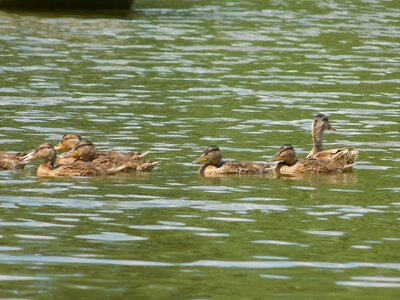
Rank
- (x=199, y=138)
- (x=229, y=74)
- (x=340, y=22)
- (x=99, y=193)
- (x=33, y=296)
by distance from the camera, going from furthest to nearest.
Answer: (x=340, y=22), (x=229, y=74), (x=199, y=138), (x=99, y=193), (x=33, y=296)

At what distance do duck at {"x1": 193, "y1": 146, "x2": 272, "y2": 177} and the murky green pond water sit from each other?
0.17m

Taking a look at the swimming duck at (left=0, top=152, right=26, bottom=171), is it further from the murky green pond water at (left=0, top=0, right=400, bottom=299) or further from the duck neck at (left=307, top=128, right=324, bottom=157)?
the duck neck at (left=307, top=128, right=324, bottom=157)

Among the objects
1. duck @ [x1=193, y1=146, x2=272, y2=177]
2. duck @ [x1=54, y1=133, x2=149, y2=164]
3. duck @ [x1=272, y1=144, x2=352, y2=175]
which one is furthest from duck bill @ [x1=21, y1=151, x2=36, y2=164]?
duck @ [x1=272, y1=144, x2=352, y2=175]

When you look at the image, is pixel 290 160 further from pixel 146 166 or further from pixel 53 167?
pixel 53 167

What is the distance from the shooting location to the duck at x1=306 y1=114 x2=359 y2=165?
1819cm

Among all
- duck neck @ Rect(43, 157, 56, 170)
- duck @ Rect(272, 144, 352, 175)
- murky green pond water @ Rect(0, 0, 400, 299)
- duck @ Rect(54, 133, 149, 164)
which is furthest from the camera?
duck @ Rect(272, 144, 352, 175)

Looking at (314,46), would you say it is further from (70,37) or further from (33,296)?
(33,296)

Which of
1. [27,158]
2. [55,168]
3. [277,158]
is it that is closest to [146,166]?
[55,168]

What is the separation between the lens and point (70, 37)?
105 feet

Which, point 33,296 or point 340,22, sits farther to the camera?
point 340,22

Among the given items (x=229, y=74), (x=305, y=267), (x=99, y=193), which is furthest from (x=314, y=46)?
(x=305, y=267)

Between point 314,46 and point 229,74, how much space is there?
481 cm

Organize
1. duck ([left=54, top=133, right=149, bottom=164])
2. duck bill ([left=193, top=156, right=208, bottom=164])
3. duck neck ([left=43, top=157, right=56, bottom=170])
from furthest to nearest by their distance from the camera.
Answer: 1. duck ([left=54, top=133, right=149, bottom=164])
2. duck bill ([left=193, top=156, right=208, bottom=164])
3. duck neck ([left=43, top=157, right=56, bottom=170])

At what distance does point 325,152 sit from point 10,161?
4013 millimetres
